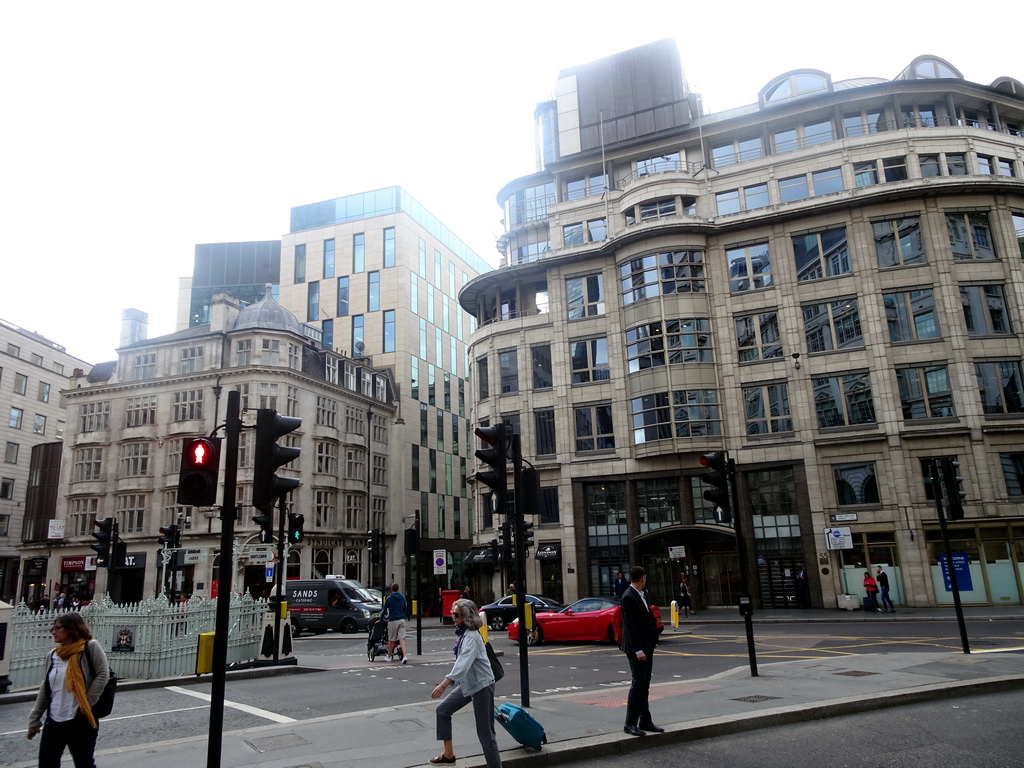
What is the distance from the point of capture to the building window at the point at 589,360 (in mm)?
38344

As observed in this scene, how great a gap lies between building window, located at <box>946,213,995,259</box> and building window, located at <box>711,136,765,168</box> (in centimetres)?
1030

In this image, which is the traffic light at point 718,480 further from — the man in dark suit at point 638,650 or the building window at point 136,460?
the building window at point 136,460

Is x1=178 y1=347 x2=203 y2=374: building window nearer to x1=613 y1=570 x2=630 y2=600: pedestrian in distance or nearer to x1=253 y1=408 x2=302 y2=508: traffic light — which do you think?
x1=613 y1=570 x2=630 y2=600: pedestrian in distance

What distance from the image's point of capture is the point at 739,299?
3631 cm

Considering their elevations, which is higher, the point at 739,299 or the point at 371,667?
the point at 739,299

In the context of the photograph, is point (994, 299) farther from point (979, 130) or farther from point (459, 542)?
point (459, 542)

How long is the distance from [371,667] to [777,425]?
24290 millimetres

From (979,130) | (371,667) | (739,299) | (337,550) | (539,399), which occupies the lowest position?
(371,667)

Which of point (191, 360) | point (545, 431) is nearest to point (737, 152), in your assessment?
point (545, 431)

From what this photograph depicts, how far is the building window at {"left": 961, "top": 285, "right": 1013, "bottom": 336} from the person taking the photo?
32.7 meters

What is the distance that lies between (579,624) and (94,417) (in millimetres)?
41199

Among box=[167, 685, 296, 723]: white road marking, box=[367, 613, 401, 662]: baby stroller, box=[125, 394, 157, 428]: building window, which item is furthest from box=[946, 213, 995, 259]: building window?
box=[125, 394, 157, 428]: building window

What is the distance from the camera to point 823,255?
1393 inches

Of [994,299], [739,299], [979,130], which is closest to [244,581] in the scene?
[739,299]
